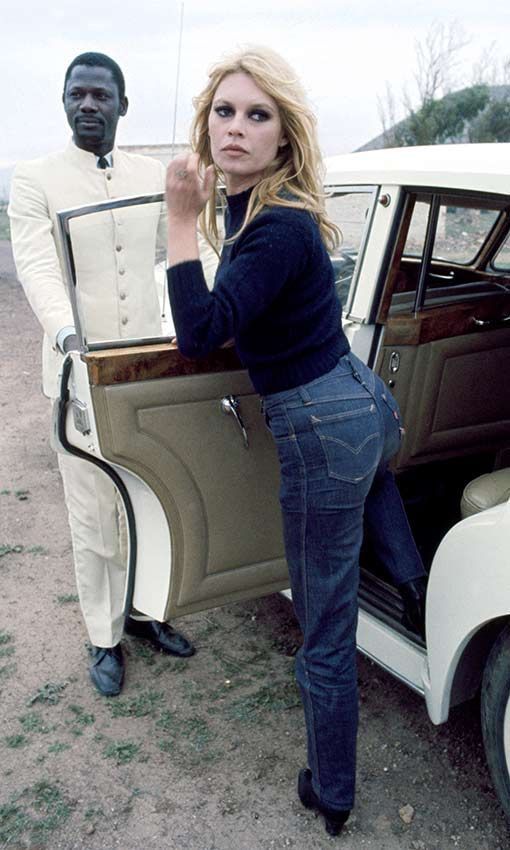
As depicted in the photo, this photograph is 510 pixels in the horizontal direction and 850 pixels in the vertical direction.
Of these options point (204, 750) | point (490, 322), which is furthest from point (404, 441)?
point (204, 750)

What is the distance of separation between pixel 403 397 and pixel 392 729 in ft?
3.83

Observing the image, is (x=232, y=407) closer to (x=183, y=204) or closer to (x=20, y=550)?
(x=183, y=204)

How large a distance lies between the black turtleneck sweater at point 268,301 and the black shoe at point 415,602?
2.75 feet

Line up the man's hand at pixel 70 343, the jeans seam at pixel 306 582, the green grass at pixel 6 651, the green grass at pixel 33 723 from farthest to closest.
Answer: the green grass at pixel 6 651
the green grass at pixel 33 723
the man's hand at pixel 70 343
the jeans seam at pixel 306 582

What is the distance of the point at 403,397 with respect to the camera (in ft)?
10.3

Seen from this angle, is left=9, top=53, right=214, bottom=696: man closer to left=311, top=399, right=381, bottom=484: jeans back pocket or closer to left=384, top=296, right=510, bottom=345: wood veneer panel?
left=311, top=399, right=381, bottom=484: jeans back pocket

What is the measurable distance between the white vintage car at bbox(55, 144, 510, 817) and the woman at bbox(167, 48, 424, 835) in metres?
0.31

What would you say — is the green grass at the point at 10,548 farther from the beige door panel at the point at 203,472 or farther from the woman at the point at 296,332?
the woman at the point at 296,332

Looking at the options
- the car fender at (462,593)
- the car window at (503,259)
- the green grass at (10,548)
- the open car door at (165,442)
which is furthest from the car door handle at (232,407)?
the green grass at (10,548)

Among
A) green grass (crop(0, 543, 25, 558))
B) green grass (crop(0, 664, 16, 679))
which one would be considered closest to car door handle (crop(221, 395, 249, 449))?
green grass (crop(0, 664, 16, 679))

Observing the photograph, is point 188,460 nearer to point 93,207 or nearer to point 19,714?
point 93,207

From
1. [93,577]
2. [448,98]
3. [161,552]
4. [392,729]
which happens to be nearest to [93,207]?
[161,552]

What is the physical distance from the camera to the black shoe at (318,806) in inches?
90.0

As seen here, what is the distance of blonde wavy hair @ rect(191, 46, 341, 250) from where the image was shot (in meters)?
1.90
